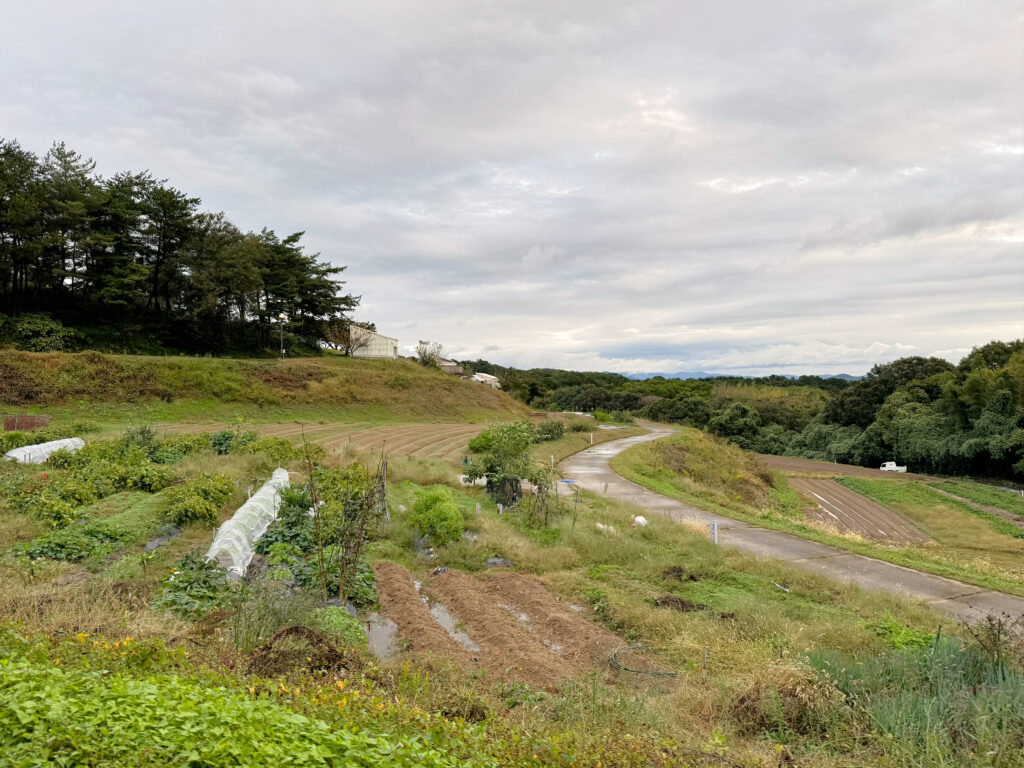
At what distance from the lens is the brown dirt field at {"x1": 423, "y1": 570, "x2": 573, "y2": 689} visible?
21.0 feet

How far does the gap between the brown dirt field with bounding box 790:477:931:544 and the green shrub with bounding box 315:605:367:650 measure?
22190 mm

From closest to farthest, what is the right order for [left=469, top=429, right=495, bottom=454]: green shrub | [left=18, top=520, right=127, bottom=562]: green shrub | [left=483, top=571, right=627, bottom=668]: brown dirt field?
[left=483, top=571, right=627, bottom=668]: brown dirt field, [left=18, top=520, right=127, bottom=562]: green shrub, [left=469, top=429, right=495, bottom=454]: green shrub

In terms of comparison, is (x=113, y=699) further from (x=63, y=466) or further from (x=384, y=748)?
(x=63, y=466)

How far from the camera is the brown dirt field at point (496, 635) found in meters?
6.39

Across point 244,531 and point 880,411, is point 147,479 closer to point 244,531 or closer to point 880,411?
point 244,531

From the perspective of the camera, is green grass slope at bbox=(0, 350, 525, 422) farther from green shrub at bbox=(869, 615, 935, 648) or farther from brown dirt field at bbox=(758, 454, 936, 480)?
green shrub at bbox=(869, 615, 935, 648)

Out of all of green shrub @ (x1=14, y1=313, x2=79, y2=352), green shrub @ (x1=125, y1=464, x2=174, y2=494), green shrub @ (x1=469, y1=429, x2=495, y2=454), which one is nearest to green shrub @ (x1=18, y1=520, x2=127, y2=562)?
green shrub @ (x1=125, y1=464, x2=174, y2=494)

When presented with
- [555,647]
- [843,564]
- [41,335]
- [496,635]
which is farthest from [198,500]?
[41,335]

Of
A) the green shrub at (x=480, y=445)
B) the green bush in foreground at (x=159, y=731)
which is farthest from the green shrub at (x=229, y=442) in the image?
the green bush in foreground at (x=159, y=731)

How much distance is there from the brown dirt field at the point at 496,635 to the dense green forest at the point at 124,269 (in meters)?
35.0

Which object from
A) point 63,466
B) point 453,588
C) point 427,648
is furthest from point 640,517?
point 63,466

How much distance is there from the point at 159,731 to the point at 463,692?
8.58ft

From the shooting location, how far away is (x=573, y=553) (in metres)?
11.6

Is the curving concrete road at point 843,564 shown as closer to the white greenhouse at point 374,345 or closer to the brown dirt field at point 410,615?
the brown dirt field at point 410,615
